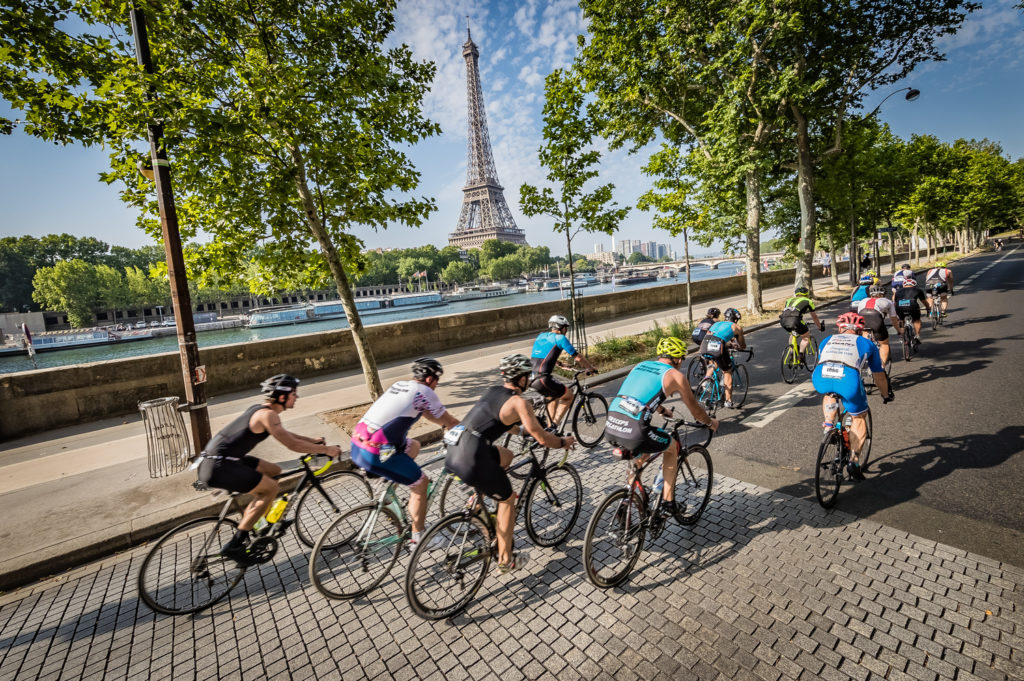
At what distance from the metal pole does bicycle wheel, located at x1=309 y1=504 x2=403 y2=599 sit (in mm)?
3230

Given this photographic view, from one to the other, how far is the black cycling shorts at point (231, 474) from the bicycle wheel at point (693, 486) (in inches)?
148

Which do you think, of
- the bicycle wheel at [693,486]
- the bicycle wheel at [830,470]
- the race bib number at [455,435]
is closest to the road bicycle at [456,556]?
the race bib number at [455,435]

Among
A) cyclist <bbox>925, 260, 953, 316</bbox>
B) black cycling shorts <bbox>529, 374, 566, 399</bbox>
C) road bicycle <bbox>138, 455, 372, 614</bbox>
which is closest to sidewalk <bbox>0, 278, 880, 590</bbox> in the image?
road bicycle <bbox>138, 455, 372, 614</bbox>

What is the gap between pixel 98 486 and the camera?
227 inches

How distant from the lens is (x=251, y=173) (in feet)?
→ 24.2

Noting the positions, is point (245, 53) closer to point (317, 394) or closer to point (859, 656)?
→ point (317, 394)

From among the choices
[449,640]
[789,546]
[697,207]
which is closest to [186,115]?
[449,640]

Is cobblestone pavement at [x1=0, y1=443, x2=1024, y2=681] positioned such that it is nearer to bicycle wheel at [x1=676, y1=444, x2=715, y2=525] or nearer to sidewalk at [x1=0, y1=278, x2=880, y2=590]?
bicycle wheel at [x1=676, y1=444, x2=715, y2=525]

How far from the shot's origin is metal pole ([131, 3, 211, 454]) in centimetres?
545

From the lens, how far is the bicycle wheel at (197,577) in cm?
353

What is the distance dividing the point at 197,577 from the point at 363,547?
141 centimetres

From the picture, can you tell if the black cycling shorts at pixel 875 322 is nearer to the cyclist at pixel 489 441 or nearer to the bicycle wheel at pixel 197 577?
the cyclist at pixel 489 441

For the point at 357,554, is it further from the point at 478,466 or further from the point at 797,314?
the point at 797,314

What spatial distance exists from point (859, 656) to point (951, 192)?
5279cm
